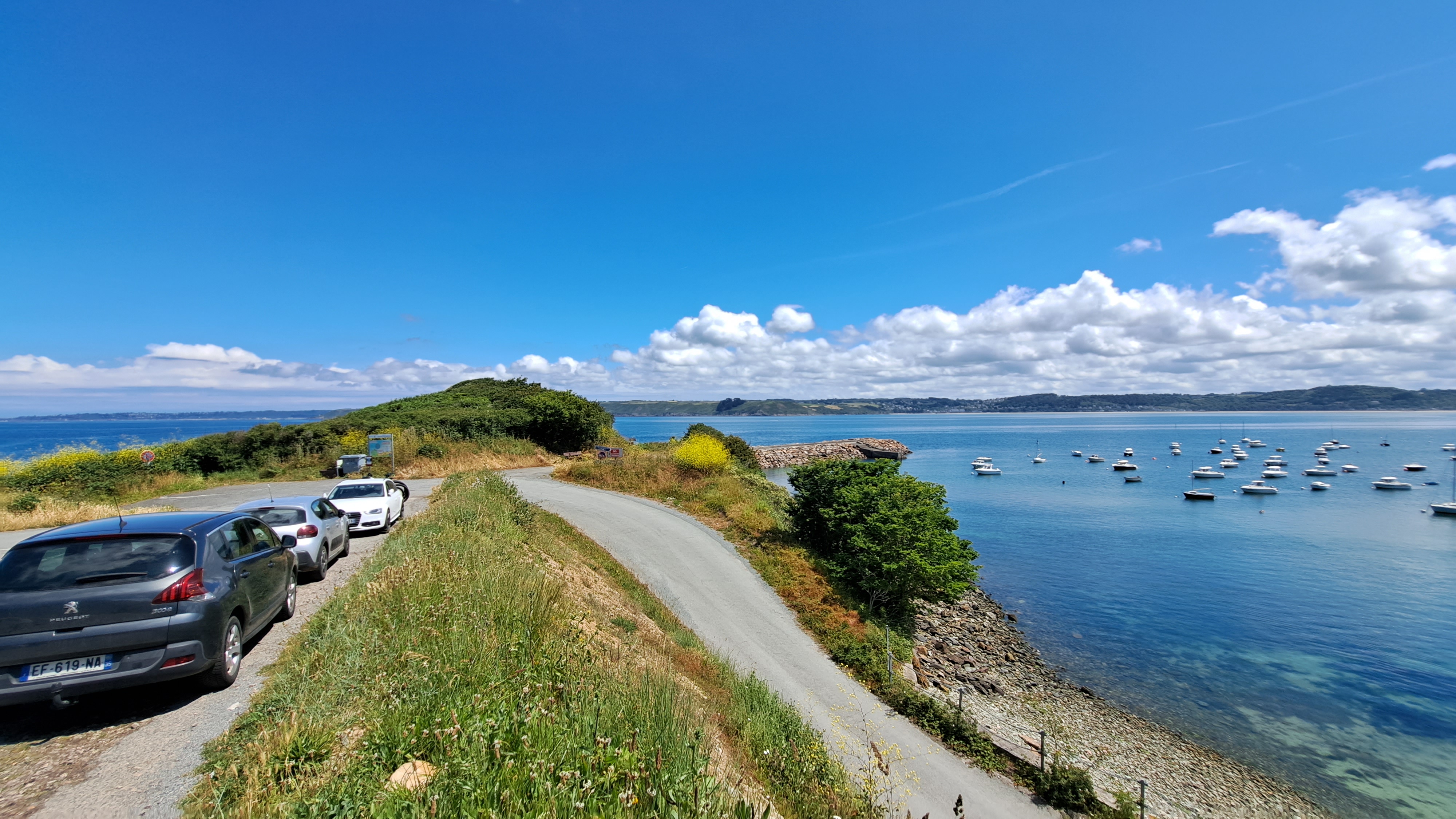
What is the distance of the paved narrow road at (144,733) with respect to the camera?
446cm

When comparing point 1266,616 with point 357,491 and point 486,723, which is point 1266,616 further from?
point 357,491

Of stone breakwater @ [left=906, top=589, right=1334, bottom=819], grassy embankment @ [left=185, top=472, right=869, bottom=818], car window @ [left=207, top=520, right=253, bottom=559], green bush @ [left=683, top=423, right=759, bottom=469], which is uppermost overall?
car window @ [left=207, top=520, right=253, bottom=559]

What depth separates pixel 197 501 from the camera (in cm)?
2256

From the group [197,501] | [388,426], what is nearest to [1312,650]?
[197,501]

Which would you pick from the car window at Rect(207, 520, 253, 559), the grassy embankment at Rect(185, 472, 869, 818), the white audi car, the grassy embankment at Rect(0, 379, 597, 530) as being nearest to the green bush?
the grassy embankment at Rect(0, 379, 597, 530)

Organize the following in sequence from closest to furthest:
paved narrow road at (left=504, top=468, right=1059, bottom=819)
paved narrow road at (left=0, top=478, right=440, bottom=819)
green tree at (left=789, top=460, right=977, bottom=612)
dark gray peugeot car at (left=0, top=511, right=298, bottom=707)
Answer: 1. paved narrow road at (left=0, top=478, right=440, bottom=819)
2. dark gray peugeot car at (left=0, top=511, right=298, bottom=707)
3. paved narrow road at (left=504, top=468, right=1059, bottom=819)
4. green tree at (left=789, top=460, right=977, bottom=612)

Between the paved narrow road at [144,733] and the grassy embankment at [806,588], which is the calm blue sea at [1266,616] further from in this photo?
the paved narrow road at [144,733]

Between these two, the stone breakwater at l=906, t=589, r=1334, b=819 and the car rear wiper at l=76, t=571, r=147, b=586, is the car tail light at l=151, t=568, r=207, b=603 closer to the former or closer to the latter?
the car rear wiper at l=76, t=571, r=147, b=586

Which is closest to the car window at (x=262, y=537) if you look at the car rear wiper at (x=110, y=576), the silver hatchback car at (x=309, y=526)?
the car rear wiper at (x=110, y=576)

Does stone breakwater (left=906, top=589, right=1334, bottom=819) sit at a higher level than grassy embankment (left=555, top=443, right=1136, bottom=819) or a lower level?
lower

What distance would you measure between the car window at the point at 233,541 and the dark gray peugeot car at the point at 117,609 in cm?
3

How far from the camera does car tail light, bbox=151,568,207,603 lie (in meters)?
5.71

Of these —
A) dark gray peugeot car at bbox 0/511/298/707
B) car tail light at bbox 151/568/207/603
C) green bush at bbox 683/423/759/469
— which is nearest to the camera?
dark gray peugeot car at bbox 0/511/298/707

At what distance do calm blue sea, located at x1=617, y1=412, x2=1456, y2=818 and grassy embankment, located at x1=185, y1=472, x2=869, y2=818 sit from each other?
15317 mm
